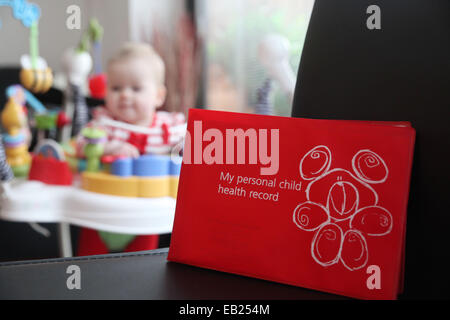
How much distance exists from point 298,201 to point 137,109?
944 mm

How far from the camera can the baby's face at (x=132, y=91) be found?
1.36 m

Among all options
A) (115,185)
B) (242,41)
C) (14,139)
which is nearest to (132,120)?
(115,185)

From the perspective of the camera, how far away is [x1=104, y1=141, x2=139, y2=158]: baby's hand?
49.3 inches

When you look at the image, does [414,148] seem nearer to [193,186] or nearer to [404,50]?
[404,50]

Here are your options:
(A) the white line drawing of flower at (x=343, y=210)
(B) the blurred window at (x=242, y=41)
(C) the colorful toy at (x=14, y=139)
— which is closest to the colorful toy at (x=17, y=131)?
(C) the colorful toy at (x=14, y=139)

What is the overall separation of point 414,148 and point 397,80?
0.11 m

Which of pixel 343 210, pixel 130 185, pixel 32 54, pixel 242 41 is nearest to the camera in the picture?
pixel 343 210

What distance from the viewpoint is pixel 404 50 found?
583mm

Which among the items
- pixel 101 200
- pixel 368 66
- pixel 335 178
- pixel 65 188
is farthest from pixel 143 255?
pixel 65 188

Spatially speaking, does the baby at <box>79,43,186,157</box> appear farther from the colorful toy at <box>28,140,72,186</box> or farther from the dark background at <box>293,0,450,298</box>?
the dark background at <box>293,0,450,298</box>

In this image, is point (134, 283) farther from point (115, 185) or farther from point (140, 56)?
point (140, 56)

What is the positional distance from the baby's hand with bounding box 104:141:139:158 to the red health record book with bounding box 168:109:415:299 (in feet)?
2.32

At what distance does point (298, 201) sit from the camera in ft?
1.71

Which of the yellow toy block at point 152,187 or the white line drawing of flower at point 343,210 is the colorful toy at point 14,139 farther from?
the white line drawing of flower at point 343,210
